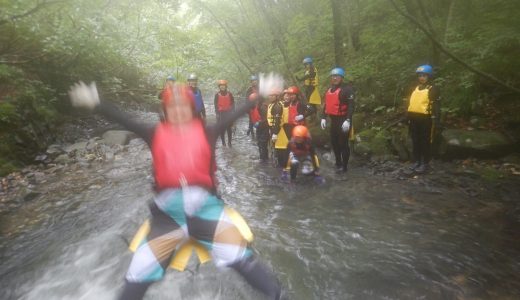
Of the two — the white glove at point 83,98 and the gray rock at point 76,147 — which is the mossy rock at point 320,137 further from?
the white glove at point 83,98

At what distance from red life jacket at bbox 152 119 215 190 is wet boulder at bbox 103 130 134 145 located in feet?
35.1

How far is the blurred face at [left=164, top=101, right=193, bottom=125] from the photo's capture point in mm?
3143

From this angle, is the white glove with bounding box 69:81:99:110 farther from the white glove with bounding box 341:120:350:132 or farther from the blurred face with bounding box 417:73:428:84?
the blurred face with bounding box 417:73:428:84

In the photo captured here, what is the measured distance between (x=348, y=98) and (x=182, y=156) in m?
6.03

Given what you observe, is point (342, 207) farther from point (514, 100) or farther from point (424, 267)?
point (514, 100)

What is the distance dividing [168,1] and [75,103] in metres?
15.1

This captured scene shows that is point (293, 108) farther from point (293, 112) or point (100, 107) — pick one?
point (100, 107)

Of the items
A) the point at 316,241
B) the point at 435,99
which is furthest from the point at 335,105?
the point at 316,241

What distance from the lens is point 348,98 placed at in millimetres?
8336

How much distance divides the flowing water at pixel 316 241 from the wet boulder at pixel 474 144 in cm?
128

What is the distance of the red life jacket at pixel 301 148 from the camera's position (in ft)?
27.6

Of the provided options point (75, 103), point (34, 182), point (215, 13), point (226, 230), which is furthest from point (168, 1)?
point (226, 230)

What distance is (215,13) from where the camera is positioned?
22516mm

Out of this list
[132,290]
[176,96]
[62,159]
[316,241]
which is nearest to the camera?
[132,290]
